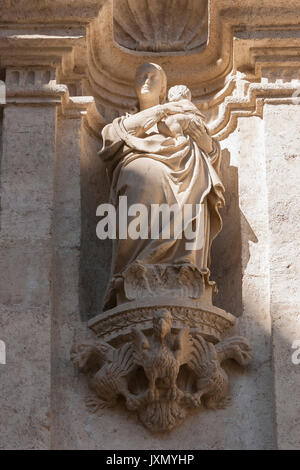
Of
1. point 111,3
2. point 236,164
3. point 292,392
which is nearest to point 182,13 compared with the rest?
point 111,3

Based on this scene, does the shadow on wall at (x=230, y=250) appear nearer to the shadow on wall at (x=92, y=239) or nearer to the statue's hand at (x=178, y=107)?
Result: the statue's hand at (x=178, y=107)

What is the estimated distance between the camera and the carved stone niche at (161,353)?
10477mm

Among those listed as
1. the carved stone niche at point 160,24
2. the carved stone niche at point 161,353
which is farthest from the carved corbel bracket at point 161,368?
the carved stone niche at point 160,24

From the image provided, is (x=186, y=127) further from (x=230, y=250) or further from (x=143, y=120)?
(x=230, y=250)

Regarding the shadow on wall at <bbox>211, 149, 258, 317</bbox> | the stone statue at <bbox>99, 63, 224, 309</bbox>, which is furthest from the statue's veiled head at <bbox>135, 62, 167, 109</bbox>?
the shadow on wall at <bbox>211, 149, 258, 317</bbox>

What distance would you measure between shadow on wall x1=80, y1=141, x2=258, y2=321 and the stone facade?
0.01 metres

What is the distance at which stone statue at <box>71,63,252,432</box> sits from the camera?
34.5ft

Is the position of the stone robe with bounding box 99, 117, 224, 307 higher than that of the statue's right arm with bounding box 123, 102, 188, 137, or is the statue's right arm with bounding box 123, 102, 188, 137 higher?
the statue's right arm with bounding box 123, 102, 188, 137

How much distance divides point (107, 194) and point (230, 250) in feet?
3.52

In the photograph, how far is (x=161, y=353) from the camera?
10.4 m

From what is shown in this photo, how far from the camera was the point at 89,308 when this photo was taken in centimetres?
1127

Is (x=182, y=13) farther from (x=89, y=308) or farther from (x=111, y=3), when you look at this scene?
(x=89, y=308)

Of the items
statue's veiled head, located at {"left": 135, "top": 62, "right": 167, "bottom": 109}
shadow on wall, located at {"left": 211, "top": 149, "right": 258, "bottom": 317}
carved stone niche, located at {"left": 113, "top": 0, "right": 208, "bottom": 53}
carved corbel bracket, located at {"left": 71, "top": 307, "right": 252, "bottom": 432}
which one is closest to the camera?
carved corbel bracket, located at {"left": 71, "top": 307, "right": 252, "bottom": 432}

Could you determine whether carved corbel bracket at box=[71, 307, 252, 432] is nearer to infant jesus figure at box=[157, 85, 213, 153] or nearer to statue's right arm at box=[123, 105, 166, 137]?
infant jesus figure at box=[157, 85, 213, 153]
